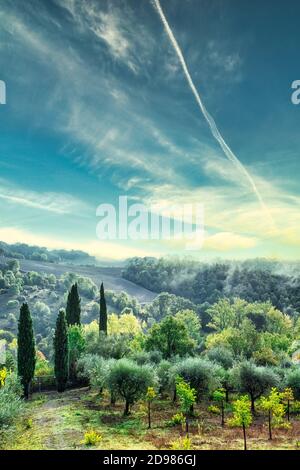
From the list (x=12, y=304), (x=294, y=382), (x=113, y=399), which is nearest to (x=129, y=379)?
(x=113, y=399)

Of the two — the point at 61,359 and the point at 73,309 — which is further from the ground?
the point at 73,309

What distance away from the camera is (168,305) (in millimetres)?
145625

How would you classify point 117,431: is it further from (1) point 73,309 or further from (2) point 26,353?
(1) point 73,309

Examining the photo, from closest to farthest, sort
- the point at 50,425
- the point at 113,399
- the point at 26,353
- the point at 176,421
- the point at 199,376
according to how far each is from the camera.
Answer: the point at 50,425, the point at 176,421, the point at 199,376, the point at 113,399, the point at 26,353

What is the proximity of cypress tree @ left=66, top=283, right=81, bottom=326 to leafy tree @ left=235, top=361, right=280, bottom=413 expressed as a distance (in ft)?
111

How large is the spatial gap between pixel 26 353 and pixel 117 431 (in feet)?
69.8

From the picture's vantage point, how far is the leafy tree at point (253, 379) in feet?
111

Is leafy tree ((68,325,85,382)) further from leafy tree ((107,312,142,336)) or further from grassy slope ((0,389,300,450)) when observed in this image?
leafy tree ((107,312,142,336))

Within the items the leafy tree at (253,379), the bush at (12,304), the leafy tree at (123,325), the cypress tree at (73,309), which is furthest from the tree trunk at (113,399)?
the bush at (12,304)

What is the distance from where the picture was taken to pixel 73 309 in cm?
6203

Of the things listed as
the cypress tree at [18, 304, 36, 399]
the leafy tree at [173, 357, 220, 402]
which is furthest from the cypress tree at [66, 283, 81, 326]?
the leafy tree at [173, 357, 220, 402]

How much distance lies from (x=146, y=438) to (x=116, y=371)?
23.9ft

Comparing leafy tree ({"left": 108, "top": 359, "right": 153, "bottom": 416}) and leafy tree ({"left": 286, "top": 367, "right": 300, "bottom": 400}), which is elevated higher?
leafy tree ({"left": 108, "top": 359, "right": 153, "bottom": 416})

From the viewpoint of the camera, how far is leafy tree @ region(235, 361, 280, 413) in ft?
111
